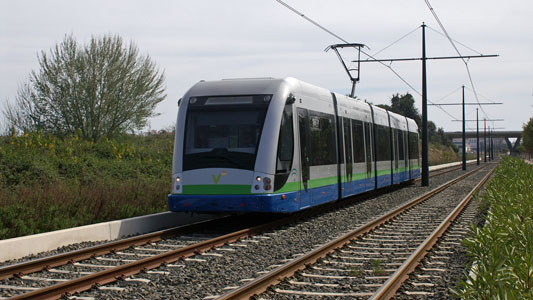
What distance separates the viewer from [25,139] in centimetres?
2255

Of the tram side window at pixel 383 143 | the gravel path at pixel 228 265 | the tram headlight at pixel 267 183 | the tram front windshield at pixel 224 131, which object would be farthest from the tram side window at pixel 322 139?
the tram side window at pixel 383 143

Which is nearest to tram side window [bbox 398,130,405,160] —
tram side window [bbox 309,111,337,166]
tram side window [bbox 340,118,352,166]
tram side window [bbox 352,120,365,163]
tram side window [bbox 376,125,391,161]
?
tram side window [bbox 376,125,391,161]

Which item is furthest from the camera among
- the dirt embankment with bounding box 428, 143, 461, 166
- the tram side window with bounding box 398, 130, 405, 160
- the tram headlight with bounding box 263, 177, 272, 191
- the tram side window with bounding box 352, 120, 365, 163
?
the dirt embankment with bounding box 428, 143, 461, 166

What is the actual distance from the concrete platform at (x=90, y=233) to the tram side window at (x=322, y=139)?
3061 millimetres

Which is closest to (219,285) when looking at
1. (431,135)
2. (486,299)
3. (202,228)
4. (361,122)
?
(486,299)

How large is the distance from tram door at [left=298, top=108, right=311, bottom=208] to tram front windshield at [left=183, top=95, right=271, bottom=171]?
1.35m

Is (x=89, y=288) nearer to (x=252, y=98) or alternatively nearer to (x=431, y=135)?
(x=252, y=98)

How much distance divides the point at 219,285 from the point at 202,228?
5467 millimetres

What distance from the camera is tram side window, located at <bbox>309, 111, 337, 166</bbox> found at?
48.0 feet

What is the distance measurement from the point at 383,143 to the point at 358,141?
425 cm

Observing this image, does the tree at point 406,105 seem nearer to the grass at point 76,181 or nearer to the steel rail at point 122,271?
the grass at point 76,181

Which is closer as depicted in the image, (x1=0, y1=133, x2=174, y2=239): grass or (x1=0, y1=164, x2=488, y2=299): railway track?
(x1=0, y1=164, x2=488, y2=299): railway track

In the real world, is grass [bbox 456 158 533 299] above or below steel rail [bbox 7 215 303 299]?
above

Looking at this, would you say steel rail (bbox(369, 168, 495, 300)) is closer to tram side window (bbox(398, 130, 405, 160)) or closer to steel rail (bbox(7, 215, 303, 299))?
steel rail (bbox(7, 215, 303, 299))
